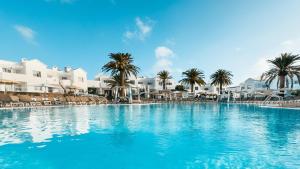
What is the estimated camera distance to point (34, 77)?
117ft

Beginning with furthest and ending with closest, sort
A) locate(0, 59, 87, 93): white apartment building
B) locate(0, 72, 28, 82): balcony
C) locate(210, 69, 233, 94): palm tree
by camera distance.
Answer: locate(210, 69, 233, 94): palm tree → locate(0, 59, 87, 93): white apartment building → locate(0, 72, 28, 82): balcony

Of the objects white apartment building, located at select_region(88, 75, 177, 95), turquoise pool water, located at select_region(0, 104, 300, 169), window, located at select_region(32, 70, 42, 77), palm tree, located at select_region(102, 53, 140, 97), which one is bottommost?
turquoise pool water, located at select_region(0, 104, 300, 169)

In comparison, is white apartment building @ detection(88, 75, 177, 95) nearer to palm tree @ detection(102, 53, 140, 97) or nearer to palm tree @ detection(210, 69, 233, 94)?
palm tree @ detection(102, 53, 140, 97)

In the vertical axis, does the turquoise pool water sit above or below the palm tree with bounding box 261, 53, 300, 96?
below

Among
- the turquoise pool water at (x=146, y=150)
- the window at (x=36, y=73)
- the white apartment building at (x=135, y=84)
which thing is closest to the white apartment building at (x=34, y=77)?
the window at (x=36, y=73)

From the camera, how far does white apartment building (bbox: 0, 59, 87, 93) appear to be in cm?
3178

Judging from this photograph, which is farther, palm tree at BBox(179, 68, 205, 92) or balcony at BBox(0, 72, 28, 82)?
palm tree at BBox(179, 68, 205, 92)

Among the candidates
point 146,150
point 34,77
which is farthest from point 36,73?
point 146,150

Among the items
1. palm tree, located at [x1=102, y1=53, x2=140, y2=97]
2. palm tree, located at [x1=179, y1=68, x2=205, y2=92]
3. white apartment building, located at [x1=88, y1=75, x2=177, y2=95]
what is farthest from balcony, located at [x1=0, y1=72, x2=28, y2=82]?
palm tree, located at [x1=179, y1=68, x2=205, y2=92]

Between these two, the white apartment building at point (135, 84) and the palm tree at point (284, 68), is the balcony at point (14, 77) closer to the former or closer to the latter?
the white apartment building at point (135, 84)

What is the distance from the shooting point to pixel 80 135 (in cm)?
887

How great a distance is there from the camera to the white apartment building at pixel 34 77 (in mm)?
31781

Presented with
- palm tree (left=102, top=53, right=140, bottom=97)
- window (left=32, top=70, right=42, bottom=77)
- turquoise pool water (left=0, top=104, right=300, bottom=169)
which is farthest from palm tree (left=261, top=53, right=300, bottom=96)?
→ window (left=32, top=70, right=42, bottom=77)

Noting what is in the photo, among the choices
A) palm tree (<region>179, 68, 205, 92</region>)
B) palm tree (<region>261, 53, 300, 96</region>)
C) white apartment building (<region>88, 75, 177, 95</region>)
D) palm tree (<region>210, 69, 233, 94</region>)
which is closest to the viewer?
palm tree (<region>261, 53, 300, 96</region>)
